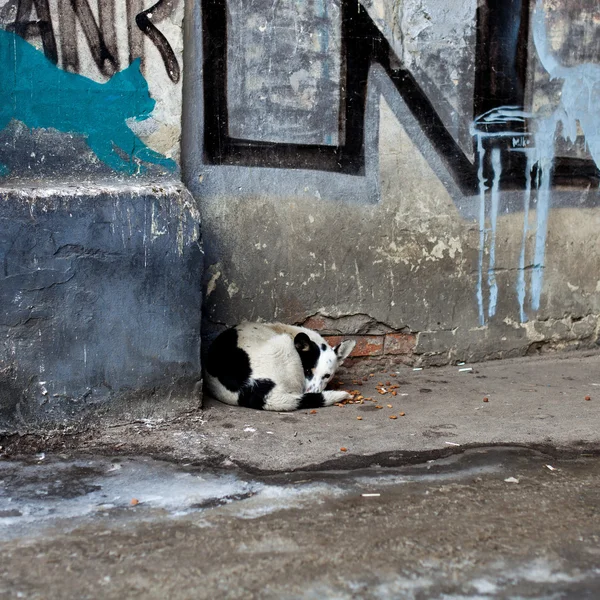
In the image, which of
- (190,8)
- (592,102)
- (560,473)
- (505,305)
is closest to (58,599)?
(560,473)

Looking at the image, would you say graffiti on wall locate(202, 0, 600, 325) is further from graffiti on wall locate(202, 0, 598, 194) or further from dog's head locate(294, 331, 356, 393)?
dog's head locate(294, 331, 356, 393)

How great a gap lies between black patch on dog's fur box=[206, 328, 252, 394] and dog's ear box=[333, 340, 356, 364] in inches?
26.9

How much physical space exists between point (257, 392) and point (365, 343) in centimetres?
110

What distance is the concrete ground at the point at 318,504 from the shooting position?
2.81 m

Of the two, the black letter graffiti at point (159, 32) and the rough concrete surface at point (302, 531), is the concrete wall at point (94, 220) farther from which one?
the rough concrete surface at point (302, 531)

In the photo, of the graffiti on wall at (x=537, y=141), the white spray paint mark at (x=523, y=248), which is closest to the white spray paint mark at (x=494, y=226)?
the graffiti on wall at (x=537, y=141)

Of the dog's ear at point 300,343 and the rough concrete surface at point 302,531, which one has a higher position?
the dog's ear at point 300,343

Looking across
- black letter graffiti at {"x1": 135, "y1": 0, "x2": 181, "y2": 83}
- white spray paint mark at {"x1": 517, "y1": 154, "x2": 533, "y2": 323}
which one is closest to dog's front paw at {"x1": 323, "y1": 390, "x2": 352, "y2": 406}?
white spray paint mark at {"x1": 517, "y1": 154, "x2": 533, "y2": 323}

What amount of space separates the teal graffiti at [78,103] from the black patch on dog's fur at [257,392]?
1.39 metres

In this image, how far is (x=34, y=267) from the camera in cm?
398

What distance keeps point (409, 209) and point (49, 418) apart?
2.77m

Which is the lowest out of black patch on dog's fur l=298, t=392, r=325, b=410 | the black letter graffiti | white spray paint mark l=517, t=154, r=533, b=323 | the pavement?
the pavement

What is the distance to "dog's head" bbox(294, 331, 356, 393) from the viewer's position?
4914 mm

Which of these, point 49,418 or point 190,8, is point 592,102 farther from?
point 49,418
